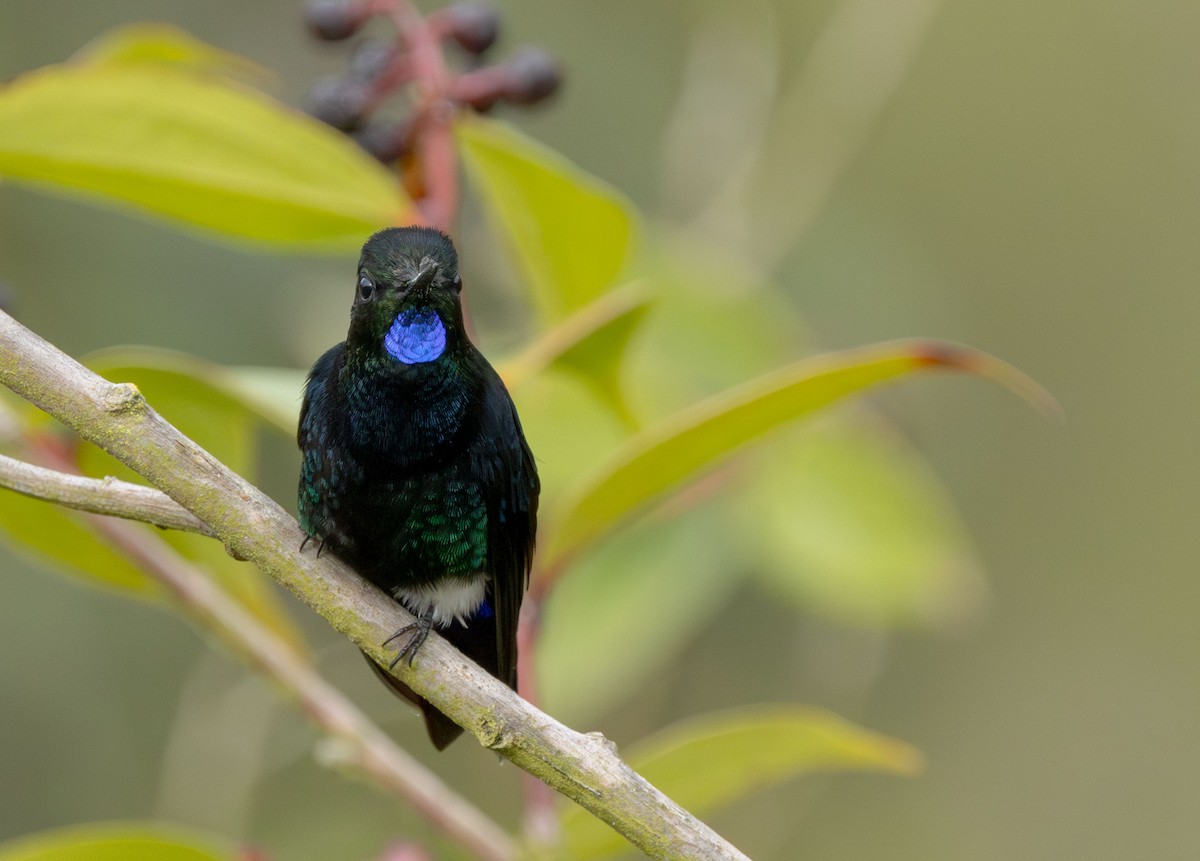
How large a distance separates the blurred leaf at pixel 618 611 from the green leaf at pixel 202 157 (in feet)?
2.47

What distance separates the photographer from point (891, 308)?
4.34 m

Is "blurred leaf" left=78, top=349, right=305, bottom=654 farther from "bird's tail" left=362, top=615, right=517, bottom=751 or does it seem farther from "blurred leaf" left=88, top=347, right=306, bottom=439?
"bird's tail" left=362, top=615, right=517, bottom=751

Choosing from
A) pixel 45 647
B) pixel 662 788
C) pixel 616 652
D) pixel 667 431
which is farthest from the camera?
pixel 45 647

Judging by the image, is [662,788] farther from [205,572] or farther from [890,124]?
[890,124]

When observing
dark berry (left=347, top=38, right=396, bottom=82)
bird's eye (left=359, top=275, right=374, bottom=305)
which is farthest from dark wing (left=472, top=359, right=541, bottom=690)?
A: dark berry (left=347, top=38, right=396, bottom=82)

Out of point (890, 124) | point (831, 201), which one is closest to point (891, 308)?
point (831, 201)

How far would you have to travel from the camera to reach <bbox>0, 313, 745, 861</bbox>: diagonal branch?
58.1 inches

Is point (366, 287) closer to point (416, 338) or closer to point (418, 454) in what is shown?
point (416, 338)

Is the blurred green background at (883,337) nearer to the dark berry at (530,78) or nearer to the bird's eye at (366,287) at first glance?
the dark berry at (530,78)

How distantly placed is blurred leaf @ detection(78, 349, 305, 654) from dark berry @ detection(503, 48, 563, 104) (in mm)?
618

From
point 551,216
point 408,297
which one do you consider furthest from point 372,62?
point 408,297

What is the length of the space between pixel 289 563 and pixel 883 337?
2892 mm

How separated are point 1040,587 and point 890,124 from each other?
1.99m

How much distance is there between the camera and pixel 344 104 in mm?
2143
